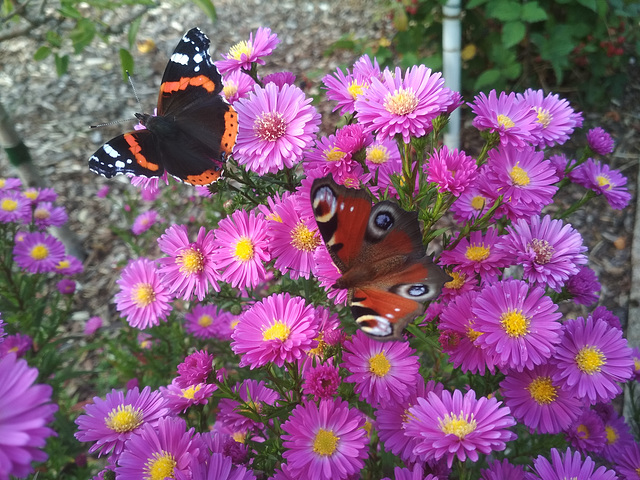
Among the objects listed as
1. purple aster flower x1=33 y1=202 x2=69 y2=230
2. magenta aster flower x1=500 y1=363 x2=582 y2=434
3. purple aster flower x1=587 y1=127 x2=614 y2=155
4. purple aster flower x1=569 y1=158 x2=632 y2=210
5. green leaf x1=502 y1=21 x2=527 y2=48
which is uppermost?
green leaf x1=502 y1=21 x2=527 y2=48

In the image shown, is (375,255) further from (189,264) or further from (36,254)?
(36,254)

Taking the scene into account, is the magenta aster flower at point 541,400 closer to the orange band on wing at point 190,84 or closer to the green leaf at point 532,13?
the orange band on wing at point 190,84

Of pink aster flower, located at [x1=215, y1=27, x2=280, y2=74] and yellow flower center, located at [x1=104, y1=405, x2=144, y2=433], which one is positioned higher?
pink aster flower, located at [x1=215, y1=27, x2=280, y2=74]

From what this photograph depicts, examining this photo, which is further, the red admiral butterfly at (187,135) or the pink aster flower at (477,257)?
the red admiral butterfly at (187,135)

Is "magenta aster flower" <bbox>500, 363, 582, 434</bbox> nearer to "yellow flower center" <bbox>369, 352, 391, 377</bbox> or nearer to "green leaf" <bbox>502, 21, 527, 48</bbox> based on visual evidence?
"yellow flower center" <bbox>369, 352, 391, 377</bbox>

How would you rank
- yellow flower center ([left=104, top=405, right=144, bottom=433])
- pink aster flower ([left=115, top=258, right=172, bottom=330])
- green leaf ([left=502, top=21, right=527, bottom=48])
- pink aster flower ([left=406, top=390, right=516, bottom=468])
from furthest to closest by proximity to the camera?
green leaf ([left=502, top=21, right=527, bottom=48]) → pink aster flower ([left=115, top=258, right=172, bottom=330]) → yellow flower center ([left=104, top=405, right=144, bottom=433]) → pink aster flower ([left=406, top=390, right=516, bottom=468])

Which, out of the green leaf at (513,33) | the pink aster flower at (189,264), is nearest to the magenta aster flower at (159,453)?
the pink aster flower at (189,264)

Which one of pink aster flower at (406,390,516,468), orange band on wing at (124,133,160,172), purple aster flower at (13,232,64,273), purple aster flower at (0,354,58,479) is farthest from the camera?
purple aster flower at (13,232,64,273)

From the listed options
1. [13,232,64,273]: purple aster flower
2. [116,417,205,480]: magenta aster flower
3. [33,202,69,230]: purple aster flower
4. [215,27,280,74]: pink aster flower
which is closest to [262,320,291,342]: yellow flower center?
[116,417,205,480]: magenta aster flower
